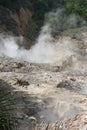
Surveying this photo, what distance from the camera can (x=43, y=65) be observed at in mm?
23078

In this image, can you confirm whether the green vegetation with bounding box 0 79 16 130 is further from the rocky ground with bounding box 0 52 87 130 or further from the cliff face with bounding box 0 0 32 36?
the cliff face with bounding box 0 0 32 36

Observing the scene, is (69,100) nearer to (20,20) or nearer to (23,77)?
(23,77)

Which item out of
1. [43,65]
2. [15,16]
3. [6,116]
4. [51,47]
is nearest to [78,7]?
[15,16]

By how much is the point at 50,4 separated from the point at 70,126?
35.1 metres

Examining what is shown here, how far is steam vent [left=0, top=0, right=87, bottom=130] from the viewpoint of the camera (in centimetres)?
1091

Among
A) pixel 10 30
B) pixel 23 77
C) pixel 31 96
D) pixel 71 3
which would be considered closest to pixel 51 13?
pixel 71 3

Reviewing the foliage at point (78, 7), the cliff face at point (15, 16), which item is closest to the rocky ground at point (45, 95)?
the cliff face at point (15, 16)

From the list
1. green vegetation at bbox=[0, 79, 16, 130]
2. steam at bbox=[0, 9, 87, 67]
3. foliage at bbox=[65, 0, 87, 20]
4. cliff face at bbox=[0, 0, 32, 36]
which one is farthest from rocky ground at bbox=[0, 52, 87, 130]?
foliage at bbox=[65, 0, 87, 20]

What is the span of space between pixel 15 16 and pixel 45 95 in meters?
22.5

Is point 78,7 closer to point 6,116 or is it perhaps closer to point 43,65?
point 43,65

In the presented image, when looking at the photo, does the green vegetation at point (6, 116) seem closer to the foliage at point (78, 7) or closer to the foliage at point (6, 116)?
the foliage at point (6, 116)

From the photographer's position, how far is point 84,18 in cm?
4081

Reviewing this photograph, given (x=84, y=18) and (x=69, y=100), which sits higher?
(x=84, y=18)

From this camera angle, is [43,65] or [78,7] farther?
[78,7]
